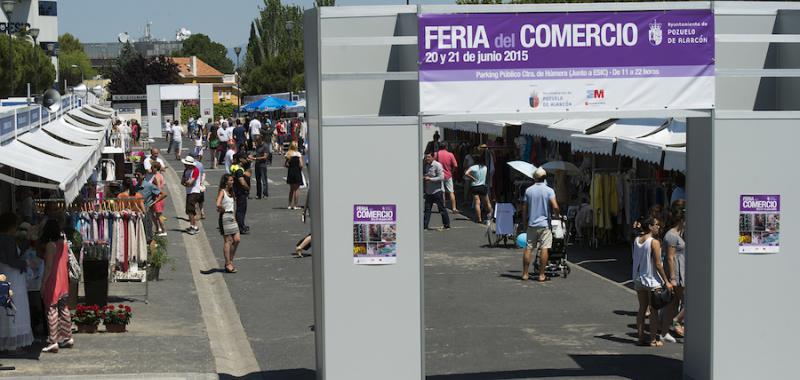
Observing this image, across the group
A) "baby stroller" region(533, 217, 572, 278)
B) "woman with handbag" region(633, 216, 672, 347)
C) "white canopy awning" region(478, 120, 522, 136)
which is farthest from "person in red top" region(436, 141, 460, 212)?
"woman with handbag" region(633, 216, 672, 347)

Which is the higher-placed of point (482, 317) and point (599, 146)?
point (599, 146)

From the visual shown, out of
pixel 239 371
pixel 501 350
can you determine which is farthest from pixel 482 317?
pixel 239 371

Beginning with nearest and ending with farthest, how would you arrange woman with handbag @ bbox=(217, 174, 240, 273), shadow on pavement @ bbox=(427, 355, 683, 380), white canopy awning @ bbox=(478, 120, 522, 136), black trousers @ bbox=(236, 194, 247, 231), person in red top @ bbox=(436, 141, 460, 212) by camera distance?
1. shadow on pavement @ bbox=(427, 355, 683, 380)
2. woman with handbag @ bbox=(217, 174, 240, 273)
3. black trousers @ bbox=(236, 194, 247, 231)
4. person in red top @ bbox=(436, 141, 460, 212)
5. white canopy awning @ bbox=(478, 120, 522, 136)

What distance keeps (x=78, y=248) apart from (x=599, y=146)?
9568mm

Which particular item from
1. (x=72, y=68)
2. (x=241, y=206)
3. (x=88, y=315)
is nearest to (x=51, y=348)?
(x=88, y=315)

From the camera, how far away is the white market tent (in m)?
13.1

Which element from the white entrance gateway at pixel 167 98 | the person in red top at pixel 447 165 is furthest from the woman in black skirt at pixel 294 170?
the white entrance gateway at pixel 167 98

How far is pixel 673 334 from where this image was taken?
45.3ft

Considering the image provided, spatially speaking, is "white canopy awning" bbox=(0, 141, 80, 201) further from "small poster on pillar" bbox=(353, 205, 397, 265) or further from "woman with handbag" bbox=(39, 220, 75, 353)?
"small poster on pillar" bbox=(353, 205, 397, 265)

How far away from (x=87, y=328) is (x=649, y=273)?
6549mm

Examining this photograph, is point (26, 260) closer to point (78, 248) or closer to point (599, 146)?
point (78, 248)

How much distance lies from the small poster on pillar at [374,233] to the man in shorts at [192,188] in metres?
14.7

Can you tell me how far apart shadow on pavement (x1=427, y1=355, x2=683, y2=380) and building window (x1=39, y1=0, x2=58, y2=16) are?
4378 inches

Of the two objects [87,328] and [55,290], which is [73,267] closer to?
[87,328]
